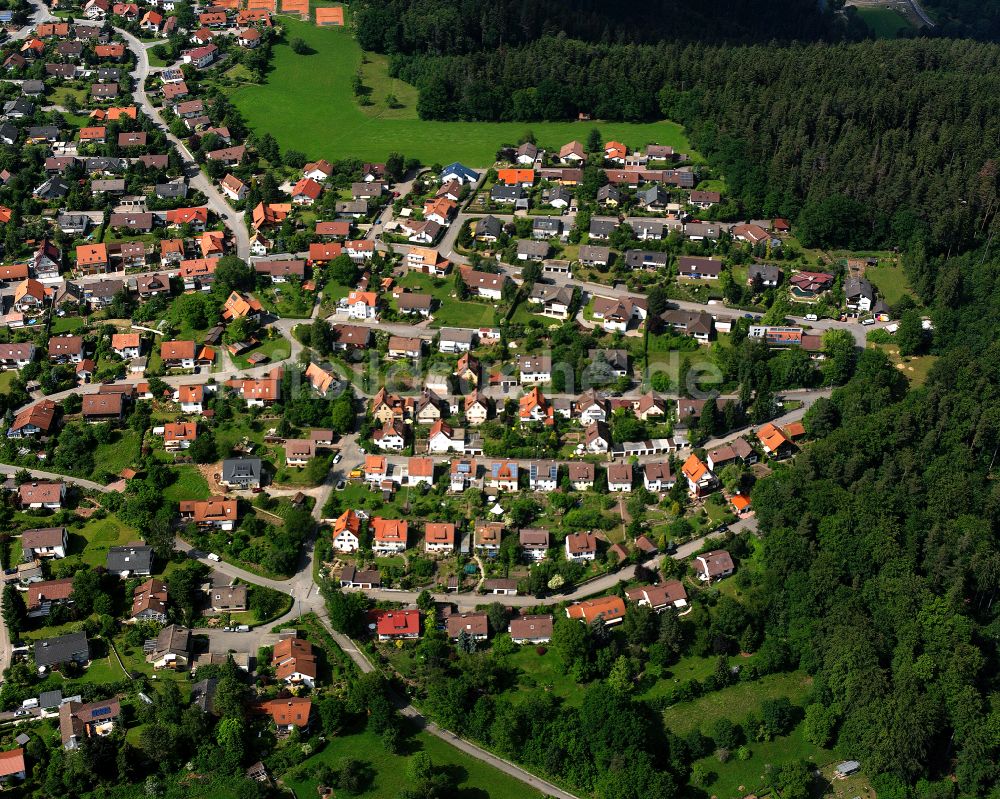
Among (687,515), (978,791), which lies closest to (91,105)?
(687,515)

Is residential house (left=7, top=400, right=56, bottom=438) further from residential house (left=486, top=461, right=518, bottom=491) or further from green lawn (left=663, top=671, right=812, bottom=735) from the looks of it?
green lawn (left=663, top=671, right=812, bottom=735)

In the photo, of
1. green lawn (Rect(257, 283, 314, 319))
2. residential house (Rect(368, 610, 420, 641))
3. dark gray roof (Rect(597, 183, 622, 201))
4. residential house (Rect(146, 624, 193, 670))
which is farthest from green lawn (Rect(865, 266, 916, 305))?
residential house (Rect(146, 624, 193, 670))

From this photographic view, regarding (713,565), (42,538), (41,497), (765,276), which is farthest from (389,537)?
(765,276)

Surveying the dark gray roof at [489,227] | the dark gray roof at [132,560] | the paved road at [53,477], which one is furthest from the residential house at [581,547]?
the dark gray roof at [489,227]

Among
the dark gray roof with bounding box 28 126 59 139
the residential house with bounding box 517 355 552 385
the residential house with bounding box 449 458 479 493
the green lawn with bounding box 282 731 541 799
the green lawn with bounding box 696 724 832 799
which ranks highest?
the dark gray roof with bounding box 28 126 59 139

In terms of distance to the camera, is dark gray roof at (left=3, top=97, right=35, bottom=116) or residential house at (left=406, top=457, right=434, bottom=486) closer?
residential house at (left=406, top=457, right=434, bottom=486)

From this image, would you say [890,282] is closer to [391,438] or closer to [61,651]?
[391,438]

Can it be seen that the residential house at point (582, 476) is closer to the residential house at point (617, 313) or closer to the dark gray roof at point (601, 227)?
the residential house at point (617, 313)
